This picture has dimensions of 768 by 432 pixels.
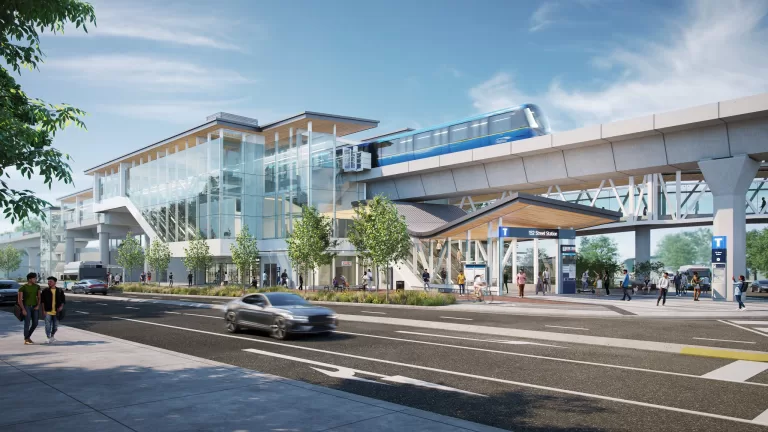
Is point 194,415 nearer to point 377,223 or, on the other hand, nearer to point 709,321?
point 709,321

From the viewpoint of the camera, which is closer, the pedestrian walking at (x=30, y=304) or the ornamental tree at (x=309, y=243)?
the pedestrian walking at (x=30, y=304)

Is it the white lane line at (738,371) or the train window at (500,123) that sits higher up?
the train window at (500,123)

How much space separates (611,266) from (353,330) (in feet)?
124

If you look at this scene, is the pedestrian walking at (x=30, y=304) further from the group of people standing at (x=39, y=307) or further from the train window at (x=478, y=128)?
the train window at (x=478, y=128)

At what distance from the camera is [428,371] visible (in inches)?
430

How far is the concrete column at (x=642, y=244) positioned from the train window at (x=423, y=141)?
17644 millimetres

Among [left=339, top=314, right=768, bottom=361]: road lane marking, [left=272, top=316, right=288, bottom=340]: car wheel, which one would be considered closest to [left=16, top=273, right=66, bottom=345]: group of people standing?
[left=272, top=316, right=288, bottom=340]: car wheel

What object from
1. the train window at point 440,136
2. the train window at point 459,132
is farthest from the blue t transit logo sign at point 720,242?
the train window at point 440,136

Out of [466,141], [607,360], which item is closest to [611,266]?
[466,141]

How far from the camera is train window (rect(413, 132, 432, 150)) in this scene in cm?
4356

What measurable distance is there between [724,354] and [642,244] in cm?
3439

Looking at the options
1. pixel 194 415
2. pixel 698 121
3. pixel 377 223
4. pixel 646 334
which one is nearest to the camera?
pixel 194 415

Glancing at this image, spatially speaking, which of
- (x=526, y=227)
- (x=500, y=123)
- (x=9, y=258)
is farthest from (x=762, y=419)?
(x=9, y=258)

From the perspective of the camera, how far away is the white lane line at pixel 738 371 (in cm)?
1032
